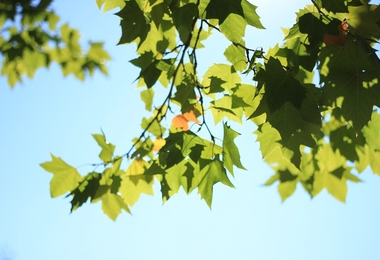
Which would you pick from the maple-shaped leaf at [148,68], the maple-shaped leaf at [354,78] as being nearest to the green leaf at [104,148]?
the maple-shaped leaf at [148,68]

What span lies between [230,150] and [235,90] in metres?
0.19

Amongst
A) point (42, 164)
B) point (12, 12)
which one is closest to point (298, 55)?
point (42, 164)

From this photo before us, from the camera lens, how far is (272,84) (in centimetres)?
98

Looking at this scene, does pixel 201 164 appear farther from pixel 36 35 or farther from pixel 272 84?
pixel 36 35

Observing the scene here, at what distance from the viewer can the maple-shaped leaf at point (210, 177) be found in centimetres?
112

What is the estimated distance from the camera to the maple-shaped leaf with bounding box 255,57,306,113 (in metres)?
0.95

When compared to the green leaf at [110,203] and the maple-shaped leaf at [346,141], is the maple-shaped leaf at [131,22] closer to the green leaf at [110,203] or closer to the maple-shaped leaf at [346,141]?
the green leaf at [110,203]

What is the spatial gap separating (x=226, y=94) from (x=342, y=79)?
1.14ft

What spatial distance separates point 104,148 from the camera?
4.95 feet

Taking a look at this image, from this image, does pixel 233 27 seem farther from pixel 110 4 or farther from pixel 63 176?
pixel 63 176

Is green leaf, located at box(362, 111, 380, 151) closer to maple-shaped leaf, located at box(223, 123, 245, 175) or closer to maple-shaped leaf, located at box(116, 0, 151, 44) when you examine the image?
maple-shaped leaf, located at box(223, 123, 245, 175)

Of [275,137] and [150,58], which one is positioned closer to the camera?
[275,137]

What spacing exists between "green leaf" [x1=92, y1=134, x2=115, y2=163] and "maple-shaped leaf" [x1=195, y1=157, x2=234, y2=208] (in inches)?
19.4

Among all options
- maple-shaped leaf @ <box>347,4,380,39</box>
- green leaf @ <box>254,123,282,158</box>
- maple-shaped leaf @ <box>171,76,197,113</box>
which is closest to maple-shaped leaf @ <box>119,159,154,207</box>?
maple-shaped leaf @ <box>171,76,197,113</box>
